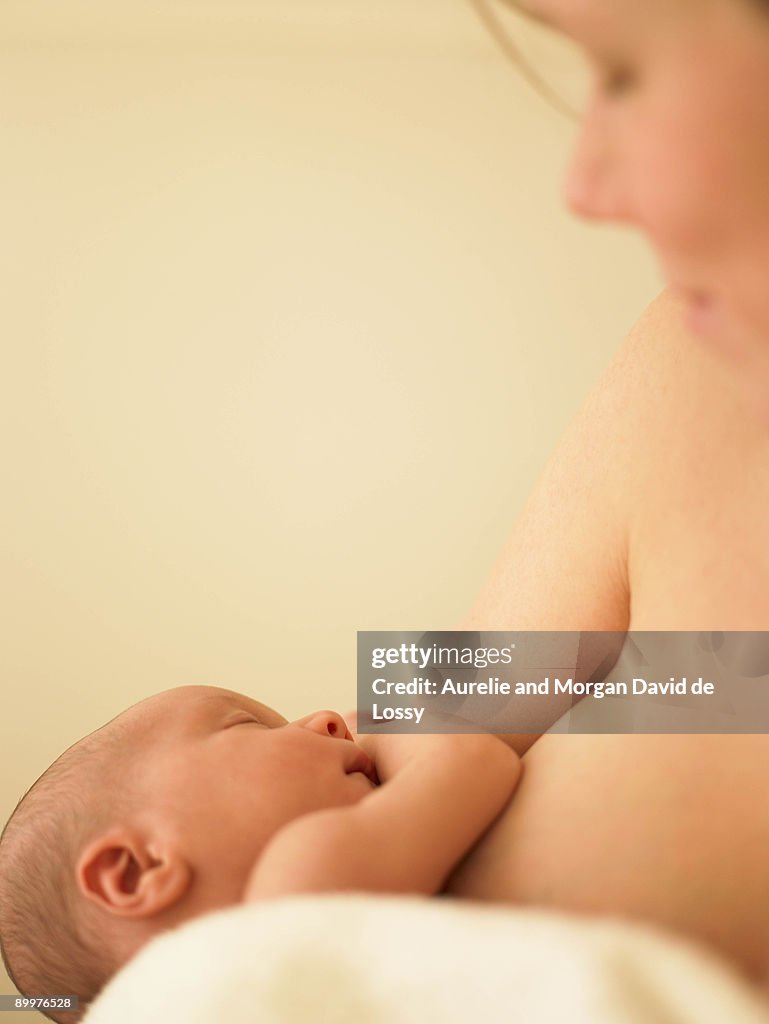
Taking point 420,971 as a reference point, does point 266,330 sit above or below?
above

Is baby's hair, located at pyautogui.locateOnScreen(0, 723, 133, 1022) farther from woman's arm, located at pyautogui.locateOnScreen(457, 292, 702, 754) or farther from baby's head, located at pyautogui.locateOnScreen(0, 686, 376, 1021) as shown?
woman's arm, located at pyautogui.locateOnScreen(457, 292, 702, 754)

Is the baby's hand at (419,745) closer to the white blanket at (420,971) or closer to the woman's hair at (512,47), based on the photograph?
the white blanket at (420,971)

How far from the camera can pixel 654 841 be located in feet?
2.30

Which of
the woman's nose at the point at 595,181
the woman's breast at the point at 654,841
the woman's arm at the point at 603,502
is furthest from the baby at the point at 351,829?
the woman's nose at the point at 595,181

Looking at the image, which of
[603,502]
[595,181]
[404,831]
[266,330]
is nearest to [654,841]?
[404,831]

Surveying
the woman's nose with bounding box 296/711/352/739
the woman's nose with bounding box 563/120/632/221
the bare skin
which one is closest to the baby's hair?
the woman's nose with bounding box 296/711/352/739

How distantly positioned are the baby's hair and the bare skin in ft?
1.03

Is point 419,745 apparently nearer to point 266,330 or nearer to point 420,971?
point 420,971

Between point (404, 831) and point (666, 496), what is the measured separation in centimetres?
31

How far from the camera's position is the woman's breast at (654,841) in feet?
2.23

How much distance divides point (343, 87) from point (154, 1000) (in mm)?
2328

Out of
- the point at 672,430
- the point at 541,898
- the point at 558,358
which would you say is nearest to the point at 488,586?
the point at 672,430

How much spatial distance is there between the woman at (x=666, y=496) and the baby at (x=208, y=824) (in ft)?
0.18

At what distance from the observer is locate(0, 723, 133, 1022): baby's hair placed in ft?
2.98
